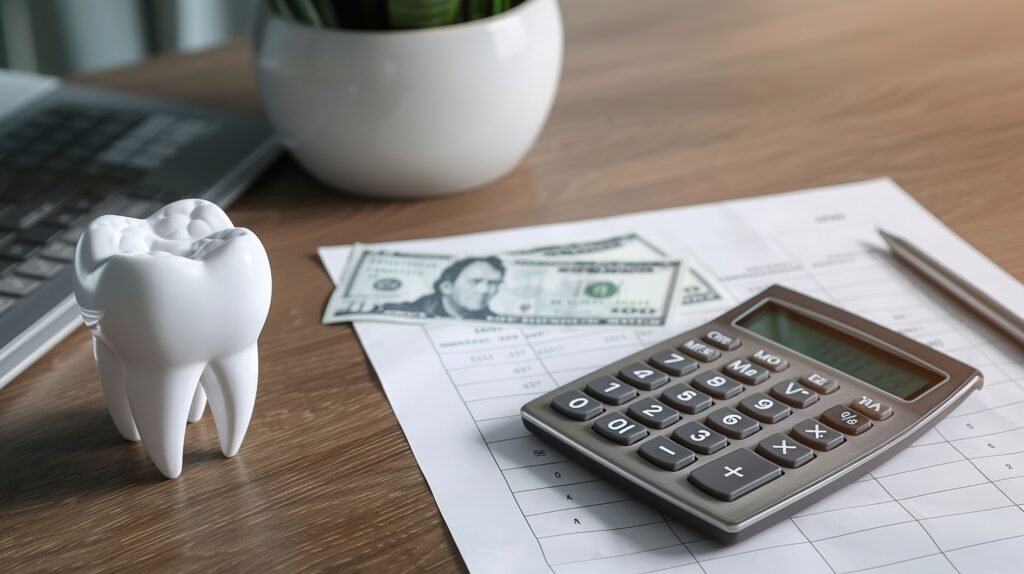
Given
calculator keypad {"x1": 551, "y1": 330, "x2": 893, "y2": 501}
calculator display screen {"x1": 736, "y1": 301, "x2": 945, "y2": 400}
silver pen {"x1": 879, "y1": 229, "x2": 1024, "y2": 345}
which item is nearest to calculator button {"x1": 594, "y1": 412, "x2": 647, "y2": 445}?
calculator keypad {"x1": 551, "y1": 330, "x2": 893, "y2": 501}

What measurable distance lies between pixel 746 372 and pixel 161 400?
246 millimetres

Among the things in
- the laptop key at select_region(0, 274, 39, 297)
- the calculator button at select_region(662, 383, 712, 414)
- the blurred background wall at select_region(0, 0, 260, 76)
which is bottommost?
the blurred background wall at select_region(0, 0, 260, 76)

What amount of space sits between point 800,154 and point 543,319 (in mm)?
298

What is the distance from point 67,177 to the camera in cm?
68

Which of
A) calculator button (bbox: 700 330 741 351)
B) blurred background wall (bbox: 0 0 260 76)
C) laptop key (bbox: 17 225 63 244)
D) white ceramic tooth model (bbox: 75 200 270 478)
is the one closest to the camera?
white ceramic tooth model (bbox: 75 200 270 478)

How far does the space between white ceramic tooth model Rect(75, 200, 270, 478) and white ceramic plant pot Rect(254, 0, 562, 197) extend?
0.22 metres

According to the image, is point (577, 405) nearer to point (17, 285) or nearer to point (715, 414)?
point (715, 414)

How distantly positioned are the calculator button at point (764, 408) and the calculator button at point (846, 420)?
0.05 feet

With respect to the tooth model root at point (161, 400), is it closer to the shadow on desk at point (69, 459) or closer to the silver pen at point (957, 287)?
the shadow on desk at point (69, 459)

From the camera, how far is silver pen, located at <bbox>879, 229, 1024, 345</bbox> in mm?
529

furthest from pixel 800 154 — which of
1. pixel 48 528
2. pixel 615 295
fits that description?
pixel 48 528

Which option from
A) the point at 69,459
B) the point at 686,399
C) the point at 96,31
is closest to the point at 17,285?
the point at 69,459

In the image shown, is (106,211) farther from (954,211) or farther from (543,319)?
(954,211)

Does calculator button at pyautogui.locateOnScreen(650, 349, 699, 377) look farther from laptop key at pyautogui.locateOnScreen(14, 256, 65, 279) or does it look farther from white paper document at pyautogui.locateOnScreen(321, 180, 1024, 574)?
laptop key at pyautogui.locateOnScreen(14, 256, 65, 279)
